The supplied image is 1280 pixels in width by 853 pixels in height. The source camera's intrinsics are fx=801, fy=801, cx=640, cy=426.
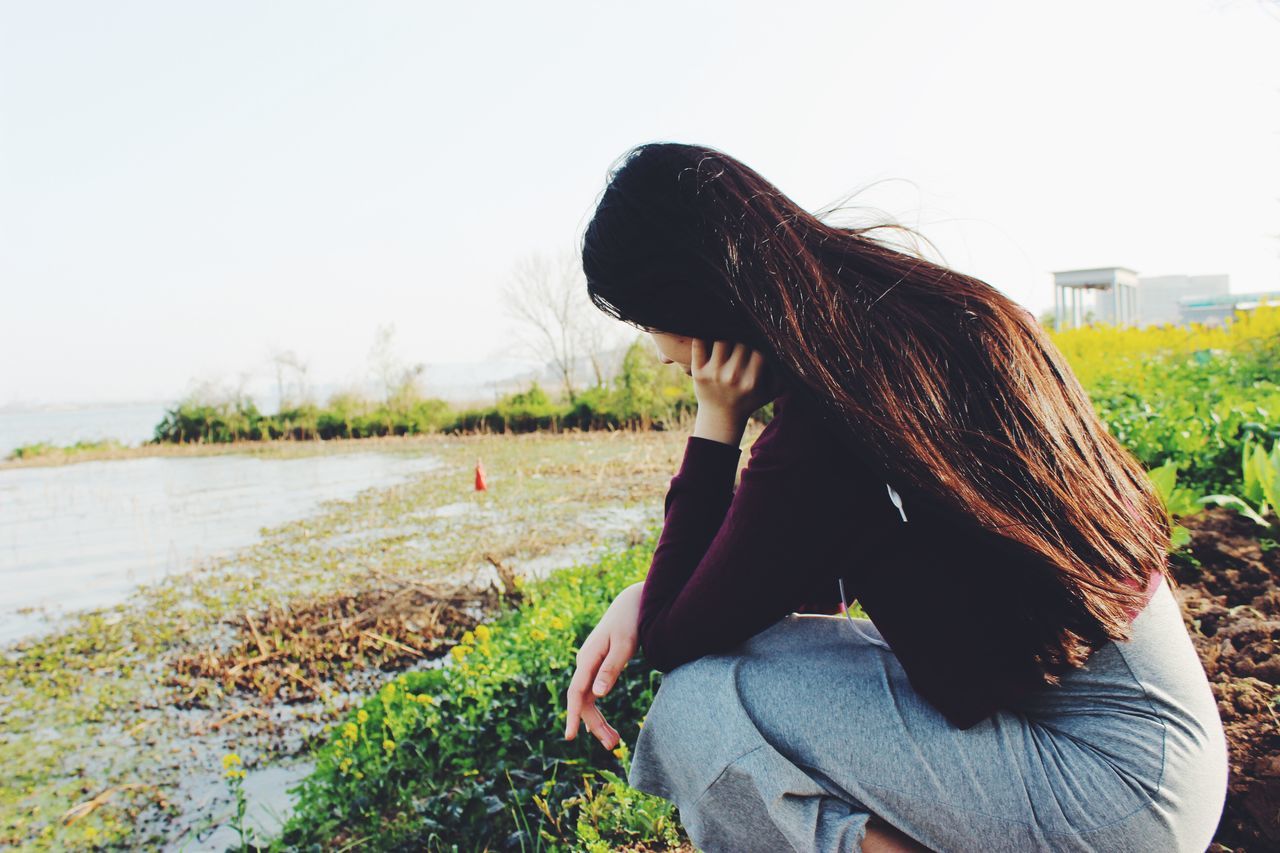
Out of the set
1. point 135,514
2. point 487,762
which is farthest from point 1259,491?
point 135,514

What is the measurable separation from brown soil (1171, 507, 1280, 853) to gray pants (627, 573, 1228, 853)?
0.45m

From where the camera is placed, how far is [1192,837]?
101cm

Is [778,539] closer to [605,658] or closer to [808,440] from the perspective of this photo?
[808,440]

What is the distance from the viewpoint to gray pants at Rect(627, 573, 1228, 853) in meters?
0.99

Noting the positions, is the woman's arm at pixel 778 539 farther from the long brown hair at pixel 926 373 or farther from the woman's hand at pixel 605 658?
the woman's hand at pixel 605 658

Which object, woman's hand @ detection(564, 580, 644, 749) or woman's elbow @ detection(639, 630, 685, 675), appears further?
woman's hand @ detection(564, 580, 644, 749)

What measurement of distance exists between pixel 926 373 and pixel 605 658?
0.73m

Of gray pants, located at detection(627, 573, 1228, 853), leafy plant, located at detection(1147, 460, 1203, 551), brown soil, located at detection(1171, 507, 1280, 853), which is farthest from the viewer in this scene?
leafy plant, located at detection(1147, 460, 1203, 551)

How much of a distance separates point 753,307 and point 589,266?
31 centimetres

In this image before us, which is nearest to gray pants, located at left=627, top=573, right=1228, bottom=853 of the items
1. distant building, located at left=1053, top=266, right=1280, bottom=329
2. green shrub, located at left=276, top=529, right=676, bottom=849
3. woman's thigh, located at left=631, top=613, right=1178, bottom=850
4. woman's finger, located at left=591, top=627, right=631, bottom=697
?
woman's thigh, located at left=631, top=613, right=1178, bottom=850

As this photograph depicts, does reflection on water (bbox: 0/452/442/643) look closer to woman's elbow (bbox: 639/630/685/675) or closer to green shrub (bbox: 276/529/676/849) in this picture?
green shrub (bbox: 276/529/676/849)

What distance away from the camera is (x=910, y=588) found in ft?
3.35

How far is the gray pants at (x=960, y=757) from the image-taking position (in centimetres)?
99

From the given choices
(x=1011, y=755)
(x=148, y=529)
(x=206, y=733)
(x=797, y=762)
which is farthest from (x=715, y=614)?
(x=148, y=529)
